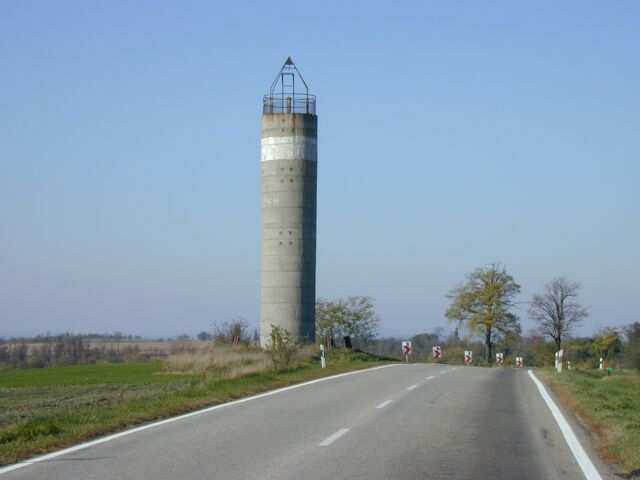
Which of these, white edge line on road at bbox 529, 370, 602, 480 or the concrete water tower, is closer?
white edge line on road at bbox 529, 370, 602, 480

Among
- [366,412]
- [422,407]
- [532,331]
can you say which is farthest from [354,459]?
[532,331]

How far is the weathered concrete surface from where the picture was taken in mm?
51562

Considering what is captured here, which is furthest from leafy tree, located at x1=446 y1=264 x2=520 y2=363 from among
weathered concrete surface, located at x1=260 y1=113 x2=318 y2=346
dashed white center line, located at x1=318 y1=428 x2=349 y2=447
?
dashed white center line, located at x1=318 y1=428 x2=349 y2=447

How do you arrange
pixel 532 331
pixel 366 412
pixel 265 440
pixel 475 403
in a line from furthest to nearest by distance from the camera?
pixel 532 331, pixel 475 403, pixel 366 412, pixel 265 440

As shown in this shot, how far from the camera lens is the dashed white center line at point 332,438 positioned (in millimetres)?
14102

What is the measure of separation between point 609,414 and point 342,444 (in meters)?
7.05

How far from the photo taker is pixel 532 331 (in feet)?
275

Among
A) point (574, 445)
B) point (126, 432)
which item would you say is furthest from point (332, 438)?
point (574, 445)

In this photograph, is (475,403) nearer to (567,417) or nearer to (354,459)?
(567,417)

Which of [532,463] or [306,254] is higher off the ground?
[306,254]

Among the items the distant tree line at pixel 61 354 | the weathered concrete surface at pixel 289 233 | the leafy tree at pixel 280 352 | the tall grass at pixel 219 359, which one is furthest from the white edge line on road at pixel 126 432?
the distant tree line at pixel 61 354

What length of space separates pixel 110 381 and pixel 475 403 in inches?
792

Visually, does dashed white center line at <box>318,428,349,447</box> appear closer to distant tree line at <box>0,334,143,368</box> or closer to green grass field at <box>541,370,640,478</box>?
green grass field at <box>541,370,640,478</box>

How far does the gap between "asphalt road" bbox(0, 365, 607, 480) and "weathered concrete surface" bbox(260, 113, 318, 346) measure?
94.7 feet
